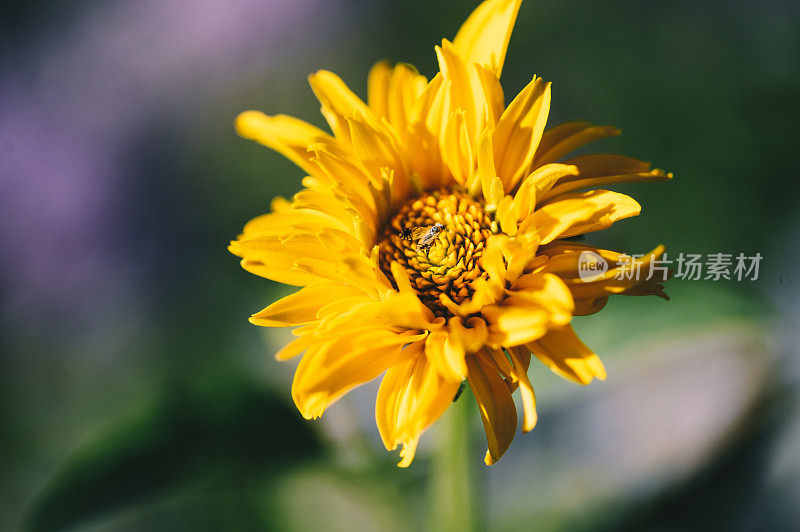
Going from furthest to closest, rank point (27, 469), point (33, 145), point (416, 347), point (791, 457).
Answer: point (33, 145), point (27, 469), point (791, 457), point (416, 347)

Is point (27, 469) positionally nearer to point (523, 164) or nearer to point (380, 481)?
point (380, 481)

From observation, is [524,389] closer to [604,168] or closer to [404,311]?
[404,311]

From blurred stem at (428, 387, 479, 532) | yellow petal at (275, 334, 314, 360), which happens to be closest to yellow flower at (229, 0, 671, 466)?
yellow petal at (275, 334, 314, 360)

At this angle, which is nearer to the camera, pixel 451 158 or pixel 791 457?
pixel 451 158

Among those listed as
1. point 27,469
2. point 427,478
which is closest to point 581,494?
point 427,478

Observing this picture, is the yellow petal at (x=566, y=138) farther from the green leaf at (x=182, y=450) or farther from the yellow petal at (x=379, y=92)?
the green leaf at (x=182, y=450)

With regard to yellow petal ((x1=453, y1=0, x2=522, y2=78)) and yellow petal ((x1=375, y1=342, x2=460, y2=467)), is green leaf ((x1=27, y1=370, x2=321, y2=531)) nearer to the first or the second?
yellow petal ((x1=375, y1=342, x2=460, y2=467))

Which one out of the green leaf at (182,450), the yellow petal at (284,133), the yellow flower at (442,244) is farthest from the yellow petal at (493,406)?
the green leaf at (182,450)

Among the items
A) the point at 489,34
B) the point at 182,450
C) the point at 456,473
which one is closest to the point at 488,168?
the point at 489,34
